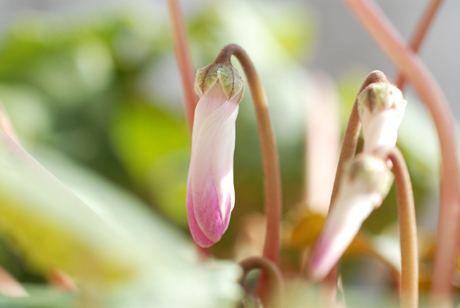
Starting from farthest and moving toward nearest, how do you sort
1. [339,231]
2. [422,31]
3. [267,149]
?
[422,31], [267,149], [339,231]

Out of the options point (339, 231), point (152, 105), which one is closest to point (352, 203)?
point (339, 231)

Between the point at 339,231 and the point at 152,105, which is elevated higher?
the point at 339,231

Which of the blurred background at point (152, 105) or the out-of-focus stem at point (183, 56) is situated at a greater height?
the out-of-focus stem at point (183, 56)

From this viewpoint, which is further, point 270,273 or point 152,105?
point 152,105

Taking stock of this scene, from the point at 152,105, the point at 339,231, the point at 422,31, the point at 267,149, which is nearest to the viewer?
the point at 339,231

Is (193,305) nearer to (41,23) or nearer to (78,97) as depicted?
(78,97)

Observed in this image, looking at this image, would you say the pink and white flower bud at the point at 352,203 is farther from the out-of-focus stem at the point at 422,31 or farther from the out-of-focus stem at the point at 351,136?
the out-of-focus stem at the point at 422,31

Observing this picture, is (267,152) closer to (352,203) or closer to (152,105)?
(352,203)

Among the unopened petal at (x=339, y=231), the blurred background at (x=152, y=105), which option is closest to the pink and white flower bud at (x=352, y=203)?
the unopened petal at (x=339, y=231)
